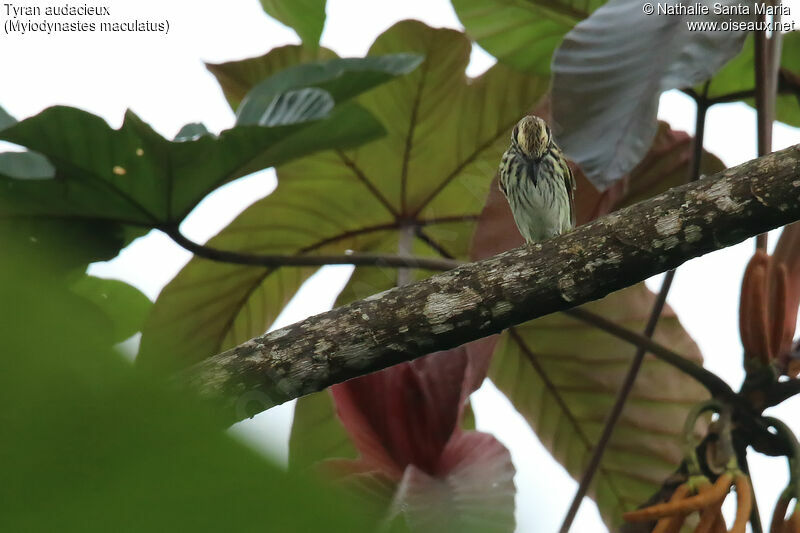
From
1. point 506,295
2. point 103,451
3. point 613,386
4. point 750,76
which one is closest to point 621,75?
point 506,295

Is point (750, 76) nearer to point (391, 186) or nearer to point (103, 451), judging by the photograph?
point (391, 186)

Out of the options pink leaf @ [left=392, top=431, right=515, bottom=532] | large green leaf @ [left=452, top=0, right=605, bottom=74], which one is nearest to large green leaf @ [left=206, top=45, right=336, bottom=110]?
large green leaf @ [left=452, top=0, right=605, bottom=74]

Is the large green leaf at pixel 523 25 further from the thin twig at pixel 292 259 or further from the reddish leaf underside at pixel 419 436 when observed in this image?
the reddish leaf underside at pixel 419 436

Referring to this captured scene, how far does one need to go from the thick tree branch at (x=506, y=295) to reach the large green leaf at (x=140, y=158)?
49cm

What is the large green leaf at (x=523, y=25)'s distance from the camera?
7.50 feet

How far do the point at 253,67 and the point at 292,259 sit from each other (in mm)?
731

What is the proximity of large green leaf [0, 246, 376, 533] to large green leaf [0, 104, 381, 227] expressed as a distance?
4.84 feet

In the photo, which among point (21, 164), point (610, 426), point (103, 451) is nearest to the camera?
point (103, 451)

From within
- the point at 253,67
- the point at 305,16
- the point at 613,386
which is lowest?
the point at 613,386

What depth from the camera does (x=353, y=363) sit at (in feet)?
4.13

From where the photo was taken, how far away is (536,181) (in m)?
2.44

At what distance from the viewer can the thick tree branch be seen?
125 centimetres

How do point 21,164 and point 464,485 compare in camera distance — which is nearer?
point 464,485

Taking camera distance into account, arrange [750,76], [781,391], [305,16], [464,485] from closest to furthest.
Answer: [464,485]
[781,391]
[305,16]
[750,76]
